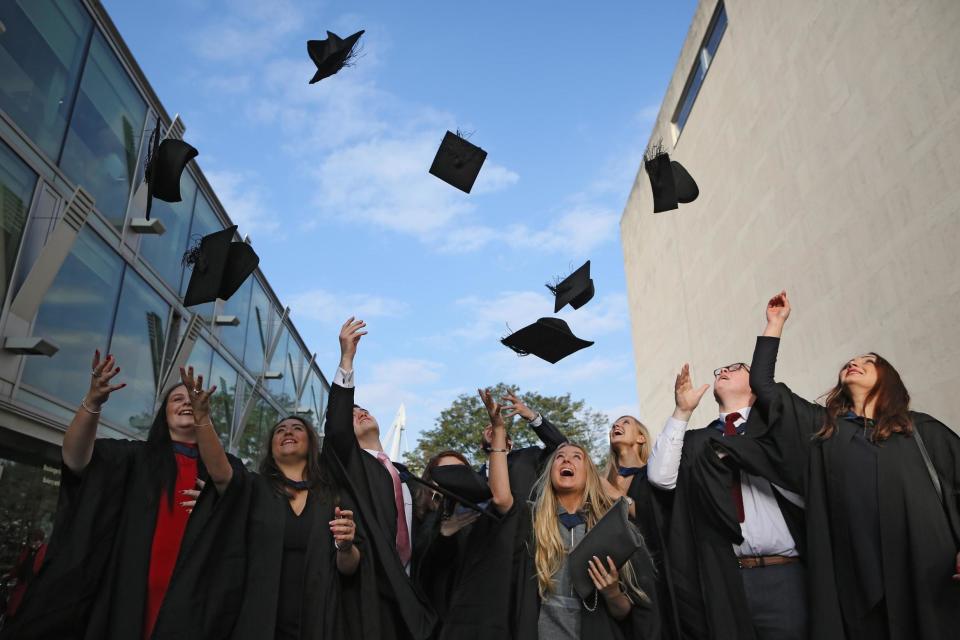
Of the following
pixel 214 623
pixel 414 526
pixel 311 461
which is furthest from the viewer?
pixel 414 526

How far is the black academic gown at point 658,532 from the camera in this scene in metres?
3.12

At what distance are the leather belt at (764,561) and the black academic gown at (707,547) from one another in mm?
42

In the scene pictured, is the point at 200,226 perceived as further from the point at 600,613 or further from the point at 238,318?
the point at 600,613

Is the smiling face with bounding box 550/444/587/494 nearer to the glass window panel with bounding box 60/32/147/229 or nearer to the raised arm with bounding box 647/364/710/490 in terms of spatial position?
the raised arm with bounding box 647/364/710/490

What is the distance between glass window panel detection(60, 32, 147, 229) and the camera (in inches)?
296

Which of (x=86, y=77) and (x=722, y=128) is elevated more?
(x=722, y=128)

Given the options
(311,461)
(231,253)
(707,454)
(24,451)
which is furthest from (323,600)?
(24,451)

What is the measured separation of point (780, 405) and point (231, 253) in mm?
4412

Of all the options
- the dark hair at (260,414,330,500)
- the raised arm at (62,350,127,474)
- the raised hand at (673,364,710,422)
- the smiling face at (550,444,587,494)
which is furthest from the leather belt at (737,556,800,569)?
the raised arm at (62,350,127,474)

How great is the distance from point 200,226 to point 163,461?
921 cm

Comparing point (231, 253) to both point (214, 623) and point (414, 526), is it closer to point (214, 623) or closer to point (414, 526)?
point (414, 526)

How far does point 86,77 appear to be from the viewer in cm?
753

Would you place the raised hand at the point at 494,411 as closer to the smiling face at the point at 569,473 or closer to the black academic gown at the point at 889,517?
the smiling face at the point at 569,473

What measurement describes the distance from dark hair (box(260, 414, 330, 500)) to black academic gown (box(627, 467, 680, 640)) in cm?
162
